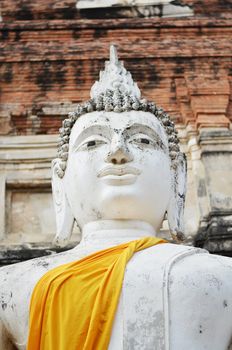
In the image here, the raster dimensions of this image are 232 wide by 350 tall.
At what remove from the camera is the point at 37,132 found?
7.22m

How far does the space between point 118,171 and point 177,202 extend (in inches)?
19.2

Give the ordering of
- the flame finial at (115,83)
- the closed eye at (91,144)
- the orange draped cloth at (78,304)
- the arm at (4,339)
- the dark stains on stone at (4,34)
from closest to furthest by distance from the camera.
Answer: the orange draped cloth at (78,304) → the arm at (4,339) → the closed eye at (91,144) → the flame finial at (115,83) → the dark stains on stone at (4,34)

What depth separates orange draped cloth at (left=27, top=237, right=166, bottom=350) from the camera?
9.00ft

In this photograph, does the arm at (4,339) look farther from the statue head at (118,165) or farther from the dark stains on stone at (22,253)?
the dark stains on stone at (22,253)

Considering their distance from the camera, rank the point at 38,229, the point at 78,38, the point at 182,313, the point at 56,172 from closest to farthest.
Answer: the point at 182,313 → the point at 56,172 → the point at 38,229 → the point at 78,38

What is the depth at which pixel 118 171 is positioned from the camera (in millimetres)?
3279

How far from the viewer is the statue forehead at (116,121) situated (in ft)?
11.3

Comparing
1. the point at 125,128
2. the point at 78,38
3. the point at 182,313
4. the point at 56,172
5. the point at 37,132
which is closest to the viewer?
the point at 182,313

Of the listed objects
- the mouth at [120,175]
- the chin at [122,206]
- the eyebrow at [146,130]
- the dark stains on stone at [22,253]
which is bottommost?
the dark stains on stone at [22,253]

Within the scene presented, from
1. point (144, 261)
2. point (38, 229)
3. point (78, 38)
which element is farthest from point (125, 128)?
point (78, 38)

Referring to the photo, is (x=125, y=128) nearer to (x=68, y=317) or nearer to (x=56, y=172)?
(x=56, y=172)

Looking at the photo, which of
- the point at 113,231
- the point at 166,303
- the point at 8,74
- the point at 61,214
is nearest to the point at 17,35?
the point at 8,74

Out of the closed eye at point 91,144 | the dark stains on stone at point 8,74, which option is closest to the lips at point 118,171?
the closed eye at point 91,144

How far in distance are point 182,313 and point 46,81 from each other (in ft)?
16.8
